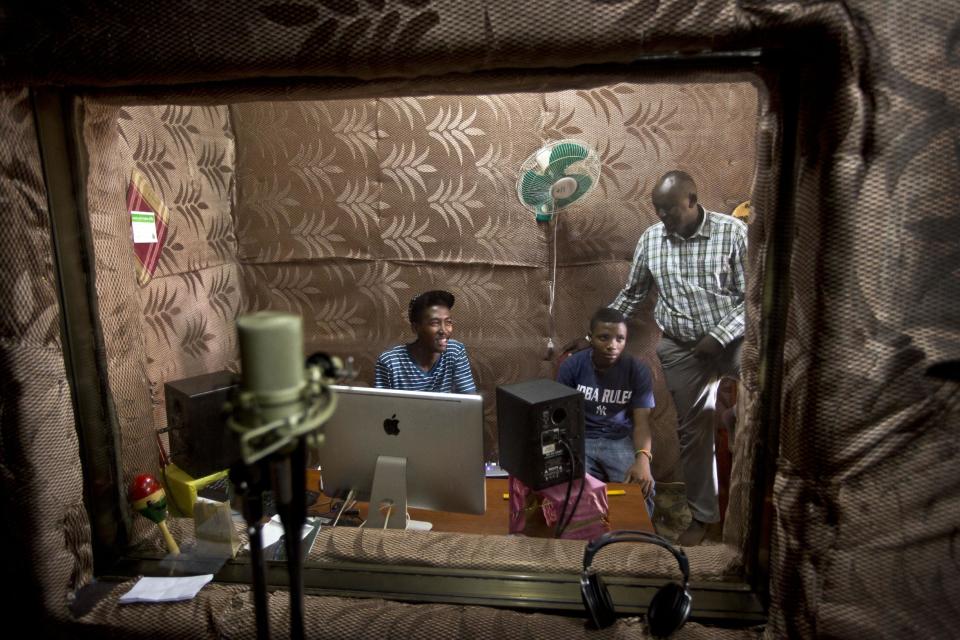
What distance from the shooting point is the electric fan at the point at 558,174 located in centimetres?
292

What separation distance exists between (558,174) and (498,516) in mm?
1718

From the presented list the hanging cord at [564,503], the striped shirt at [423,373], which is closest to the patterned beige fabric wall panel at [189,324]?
the striped shirt at [423,373]

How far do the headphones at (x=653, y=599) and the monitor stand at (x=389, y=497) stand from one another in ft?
2.11

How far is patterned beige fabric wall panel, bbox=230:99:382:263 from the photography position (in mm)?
3385

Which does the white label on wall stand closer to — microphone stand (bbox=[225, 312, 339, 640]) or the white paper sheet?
the white paper sheet

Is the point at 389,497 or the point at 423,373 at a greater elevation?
the point at 423,373

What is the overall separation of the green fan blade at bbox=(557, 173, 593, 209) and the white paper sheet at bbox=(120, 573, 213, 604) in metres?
2.32

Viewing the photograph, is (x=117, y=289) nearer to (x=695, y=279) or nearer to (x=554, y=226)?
(x=554, y=226)

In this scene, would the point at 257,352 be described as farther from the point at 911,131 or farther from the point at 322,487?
the point at 322,487

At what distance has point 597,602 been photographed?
1.32 meters

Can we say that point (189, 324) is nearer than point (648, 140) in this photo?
Yes

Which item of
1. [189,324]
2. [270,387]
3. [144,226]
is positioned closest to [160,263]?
[144,226]

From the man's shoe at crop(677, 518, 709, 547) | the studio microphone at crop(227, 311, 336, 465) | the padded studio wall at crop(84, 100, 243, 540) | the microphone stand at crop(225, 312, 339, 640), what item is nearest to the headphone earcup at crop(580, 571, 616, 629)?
the microphone stand at crop(225, 312, 339, 640)

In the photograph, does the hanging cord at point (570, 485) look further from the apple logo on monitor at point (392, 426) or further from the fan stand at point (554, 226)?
the fan stand at point (554, 226)
